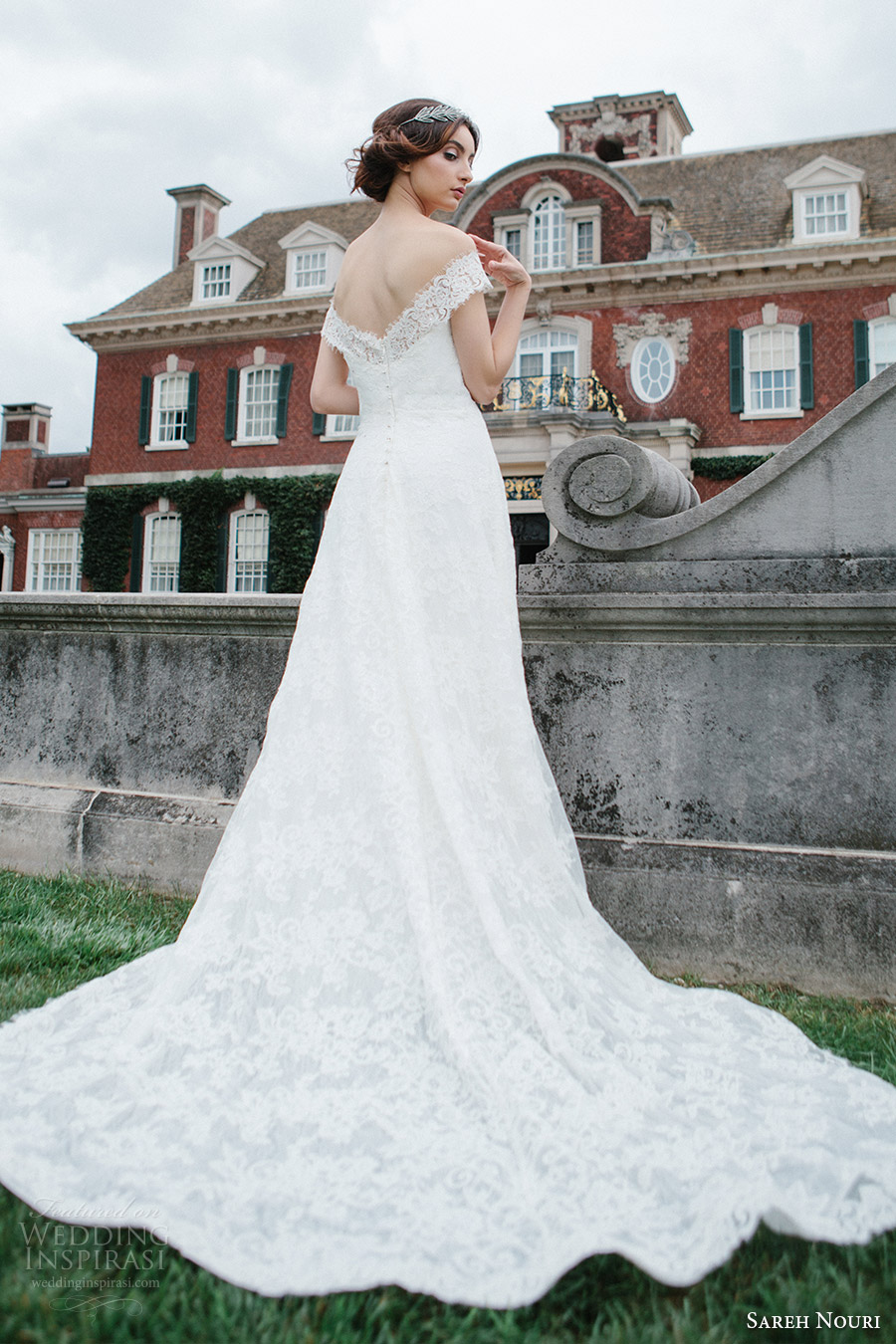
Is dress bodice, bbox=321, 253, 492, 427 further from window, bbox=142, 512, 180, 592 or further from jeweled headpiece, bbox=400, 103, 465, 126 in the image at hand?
window, bbox=142, 512, 180, 592

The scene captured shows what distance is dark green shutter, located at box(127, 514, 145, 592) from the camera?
23.2 metres

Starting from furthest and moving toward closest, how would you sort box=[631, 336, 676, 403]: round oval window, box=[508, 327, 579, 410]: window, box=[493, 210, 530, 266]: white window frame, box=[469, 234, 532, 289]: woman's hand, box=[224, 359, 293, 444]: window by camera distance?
box=[224, 359, 293, 444]: window, box=[493, 210, 530, 266]: white window frame, box=[508, 327, 579, 410]: window, box=[631, 336, 676, 403]: round oval window, box=[469, 234, 532, 289]: woman's hand

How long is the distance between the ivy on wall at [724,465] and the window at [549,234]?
5.89 m

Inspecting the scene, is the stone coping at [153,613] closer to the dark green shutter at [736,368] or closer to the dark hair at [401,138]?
the dark hair at [401,138]

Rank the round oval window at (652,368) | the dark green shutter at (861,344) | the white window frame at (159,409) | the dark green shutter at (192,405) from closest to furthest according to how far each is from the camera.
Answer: the dark green shutter at (861,344)
the round oval window at (652,368)
the dark green shutter at (192,405)
the white window frame at (159,409)

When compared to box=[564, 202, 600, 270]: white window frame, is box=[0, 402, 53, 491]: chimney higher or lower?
lower

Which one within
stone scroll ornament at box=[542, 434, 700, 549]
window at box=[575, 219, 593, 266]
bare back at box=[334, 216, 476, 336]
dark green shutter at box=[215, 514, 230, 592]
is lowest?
stone scroll ornament at box=[542, 434, 700, 549]

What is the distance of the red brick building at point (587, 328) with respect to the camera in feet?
62.8

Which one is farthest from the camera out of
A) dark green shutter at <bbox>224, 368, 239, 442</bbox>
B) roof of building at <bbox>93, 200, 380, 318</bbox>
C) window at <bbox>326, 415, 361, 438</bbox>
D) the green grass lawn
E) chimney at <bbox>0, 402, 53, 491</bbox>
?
chimney at <bbox>0, 402, 53, 491</bbox>

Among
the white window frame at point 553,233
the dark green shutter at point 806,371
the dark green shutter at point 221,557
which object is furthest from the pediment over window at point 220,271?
the dark green shutter at point 806,371

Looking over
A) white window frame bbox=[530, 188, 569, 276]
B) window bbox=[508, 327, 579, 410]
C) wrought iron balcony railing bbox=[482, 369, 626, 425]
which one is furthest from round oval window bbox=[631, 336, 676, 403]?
white window frame bbox=[530, 188, 569, 276]

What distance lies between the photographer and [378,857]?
219 cm

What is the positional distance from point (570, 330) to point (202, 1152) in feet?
68.6

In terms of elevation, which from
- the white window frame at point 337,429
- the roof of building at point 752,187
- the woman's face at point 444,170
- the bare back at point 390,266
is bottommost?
the bare back at point 390,266
